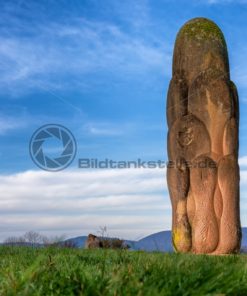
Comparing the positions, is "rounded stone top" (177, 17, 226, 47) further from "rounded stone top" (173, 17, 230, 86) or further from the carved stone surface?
the carved stone surface

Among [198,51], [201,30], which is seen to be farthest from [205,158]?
[201,30]

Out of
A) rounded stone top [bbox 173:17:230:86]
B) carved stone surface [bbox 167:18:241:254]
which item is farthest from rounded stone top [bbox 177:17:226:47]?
carved stone surface [bbox 167:18:241:254]

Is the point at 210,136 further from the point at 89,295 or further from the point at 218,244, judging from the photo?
the point at 89,295

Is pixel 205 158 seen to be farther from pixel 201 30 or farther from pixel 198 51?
pixel 201 30

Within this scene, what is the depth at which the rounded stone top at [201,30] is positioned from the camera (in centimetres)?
1218

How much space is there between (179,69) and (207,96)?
3.75ft

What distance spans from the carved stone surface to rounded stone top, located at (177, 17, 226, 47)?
1.31 feet

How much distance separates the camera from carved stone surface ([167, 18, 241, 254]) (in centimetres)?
1097

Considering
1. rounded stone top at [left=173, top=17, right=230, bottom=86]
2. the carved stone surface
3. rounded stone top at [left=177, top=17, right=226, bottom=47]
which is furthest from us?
rounded stone top at [left=177, top=17, right=226, bottom=47]

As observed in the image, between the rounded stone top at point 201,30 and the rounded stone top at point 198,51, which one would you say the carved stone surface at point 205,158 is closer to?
the rounded stone top at point 198,51

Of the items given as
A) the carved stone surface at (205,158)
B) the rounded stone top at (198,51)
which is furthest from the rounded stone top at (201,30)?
the carved stone surface at (205,158)

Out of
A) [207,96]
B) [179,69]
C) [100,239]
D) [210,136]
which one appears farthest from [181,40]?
[100,239]

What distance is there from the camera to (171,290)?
2484 mm

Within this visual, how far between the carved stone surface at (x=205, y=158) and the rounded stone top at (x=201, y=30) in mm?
399
